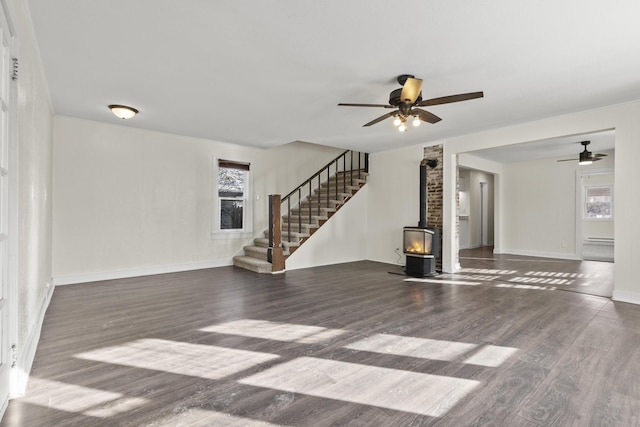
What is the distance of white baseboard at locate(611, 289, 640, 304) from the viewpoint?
13.3 feet

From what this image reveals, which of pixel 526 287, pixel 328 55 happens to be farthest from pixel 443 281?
pixel 328 55

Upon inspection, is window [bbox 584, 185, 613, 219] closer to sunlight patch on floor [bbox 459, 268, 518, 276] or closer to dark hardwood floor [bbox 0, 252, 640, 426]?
sunlight patch on floor [bbox 459, 268, 518, 276]

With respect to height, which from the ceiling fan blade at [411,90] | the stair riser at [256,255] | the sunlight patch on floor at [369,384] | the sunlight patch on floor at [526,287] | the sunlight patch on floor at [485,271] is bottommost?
the sunlight patch on floor at [369,384]

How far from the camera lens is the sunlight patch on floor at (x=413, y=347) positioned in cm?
256

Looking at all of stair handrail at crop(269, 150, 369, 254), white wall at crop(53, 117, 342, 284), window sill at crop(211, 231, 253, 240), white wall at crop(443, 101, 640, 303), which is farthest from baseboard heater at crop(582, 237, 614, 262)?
white wall at crop(53, 117, 342, 284)

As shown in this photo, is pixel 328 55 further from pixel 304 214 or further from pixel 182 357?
pixel 304 214

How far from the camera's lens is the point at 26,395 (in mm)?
1951

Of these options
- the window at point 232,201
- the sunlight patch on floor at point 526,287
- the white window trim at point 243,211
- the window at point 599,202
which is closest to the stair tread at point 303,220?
the white window trim at point 243,211

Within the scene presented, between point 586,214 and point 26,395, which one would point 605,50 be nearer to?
point 26,395

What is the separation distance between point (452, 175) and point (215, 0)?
5.16 m

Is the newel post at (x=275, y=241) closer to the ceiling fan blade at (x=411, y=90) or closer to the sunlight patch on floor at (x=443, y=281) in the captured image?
the sunlight patch on floor at (x=443, y=281)

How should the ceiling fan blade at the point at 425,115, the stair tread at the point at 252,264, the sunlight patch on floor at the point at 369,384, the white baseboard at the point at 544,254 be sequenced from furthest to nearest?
the white baseboard at the point at 544,254, the stair tread at the point at 252,264, the ceiling fan blade at the point at 425,115, the sunlight patch on floor at the point at 369,384

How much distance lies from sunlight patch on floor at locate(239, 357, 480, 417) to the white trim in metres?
3.55

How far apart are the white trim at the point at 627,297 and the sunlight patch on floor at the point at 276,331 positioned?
3.91m
